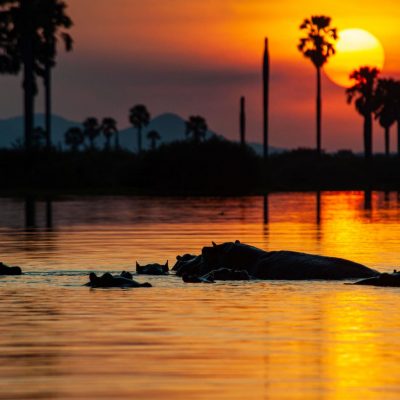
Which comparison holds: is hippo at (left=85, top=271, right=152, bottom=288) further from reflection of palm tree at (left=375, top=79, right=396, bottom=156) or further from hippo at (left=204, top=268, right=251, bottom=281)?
reflection of palm tree at (left=375, top=79, right=396, bottom=156)

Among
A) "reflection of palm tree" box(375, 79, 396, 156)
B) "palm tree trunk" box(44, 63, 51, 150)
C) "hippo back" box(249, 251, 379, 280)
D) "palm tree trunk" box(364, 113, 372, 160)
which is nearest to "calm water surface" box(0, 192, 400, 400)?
"hippo back" box(249, 251, 379, 280)

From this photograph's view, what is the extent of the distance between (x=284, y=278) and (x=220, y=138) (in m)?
77.8

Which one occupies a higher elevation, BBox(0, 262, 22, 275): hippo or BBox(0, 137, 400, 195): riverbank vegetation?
BBox(0, 137, 400, 195): riverbank vegetation

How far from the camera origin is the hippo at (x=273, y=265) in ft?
77.7

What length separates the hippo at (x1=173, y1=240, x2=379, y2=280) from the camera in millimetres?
23688

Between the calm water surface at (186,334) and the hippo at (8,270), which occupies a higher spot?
the hippo at (8,270)

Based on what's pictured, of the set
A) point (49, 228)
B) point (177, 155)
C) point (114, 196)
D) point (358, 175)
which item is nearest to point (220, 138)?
point (177, 155)

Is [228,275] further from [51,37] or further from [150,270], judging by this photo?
[51,37]

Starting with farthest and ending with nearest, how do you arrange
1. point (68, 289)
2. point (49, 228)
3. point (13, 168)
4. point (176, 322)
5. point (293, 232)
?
1. point (13, 168)
2. point (49, 228)
3. point (293, 232)
4. point (68, 289)
5. point (176, 322)

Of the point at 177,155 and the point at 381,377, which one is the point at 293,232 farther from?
the point at 177,155

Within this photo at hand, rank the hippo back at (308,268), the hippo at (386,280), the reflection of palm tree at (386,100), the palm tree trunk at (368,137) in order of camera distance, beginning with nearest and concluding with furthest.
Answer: the hippo at (386,280), the hippo back at (308,268), the palm tree trunk at (368,137), the reflection of palm tree at (386,100)

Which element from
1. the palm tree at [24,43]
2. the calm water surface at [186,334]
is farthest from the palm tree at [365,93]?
the calm water surface at [186,334]

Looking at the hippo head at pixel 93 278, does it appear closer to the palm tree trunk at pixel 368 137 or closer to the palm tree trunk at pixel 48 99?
the palm tree trunk at pixel 48 99

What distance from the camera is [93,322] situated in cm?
1712
